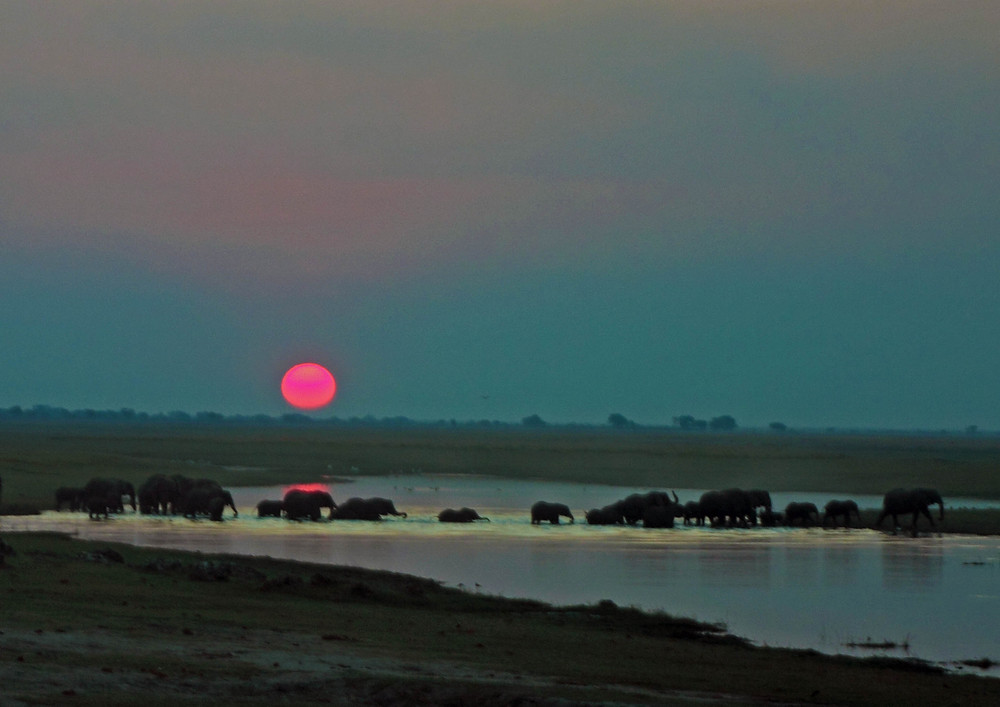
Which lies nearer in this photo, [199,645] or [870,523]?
[199,645]

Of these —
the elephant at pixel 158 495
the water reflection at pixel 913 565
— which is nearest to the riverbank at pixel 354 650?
the water reflection at pixel 913 565

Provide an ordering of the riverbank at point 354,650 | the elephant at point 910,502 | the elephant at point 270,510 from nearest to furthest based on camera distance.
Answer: the riverbank at point 354,650 → the elephant at point 910,502 → the elephant at point 270,510

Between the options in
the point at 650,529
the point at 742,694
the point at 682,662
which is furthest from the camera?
the point at 650,529

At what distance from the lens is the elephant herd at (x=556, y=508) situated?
47.3 meters

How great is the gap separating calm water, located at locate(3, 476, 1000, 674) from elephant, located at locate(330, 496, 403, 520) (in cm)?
95

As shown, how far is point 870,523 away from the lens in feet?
163

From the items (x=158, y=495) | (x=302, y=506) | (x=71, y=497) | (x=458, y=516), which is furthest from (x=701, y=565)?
(x=71, y=497)

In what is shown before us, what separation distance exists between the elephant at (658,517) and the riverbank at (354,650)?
20.5m

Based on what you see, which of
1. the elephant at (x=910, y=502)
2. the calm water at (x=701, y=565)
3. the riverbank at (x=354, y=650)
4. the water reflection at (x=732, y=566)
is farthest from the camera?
the elephant at (x=910, y=502)

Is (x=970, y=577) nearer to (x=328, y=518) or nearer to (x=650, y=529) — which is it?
(x=650, y=529)

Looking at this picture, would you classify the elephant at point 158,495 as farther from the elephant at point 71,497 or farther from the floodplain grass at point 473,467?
the floodplain grass at point 473,467

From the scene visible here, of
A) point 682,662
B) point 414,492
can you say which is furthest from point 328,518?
point 682,662

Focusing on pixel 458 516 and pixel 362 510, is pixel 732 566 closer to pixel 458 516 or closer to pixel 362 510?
pixel 458 516

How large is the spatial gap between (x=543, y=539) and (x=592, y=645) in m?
20.7
